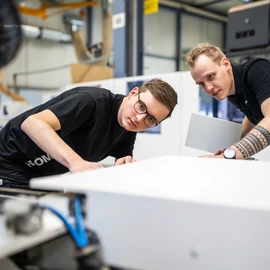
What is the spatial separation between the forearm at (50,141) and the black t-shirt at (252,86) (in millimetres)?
800

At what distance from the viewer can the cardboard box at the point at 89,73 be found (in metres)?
2.80

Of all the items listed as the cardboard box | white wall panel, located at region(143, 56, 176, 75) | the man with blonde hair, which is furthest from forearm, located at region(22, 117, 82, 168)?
white wall panel, located at region(143, 56, 176, 75)

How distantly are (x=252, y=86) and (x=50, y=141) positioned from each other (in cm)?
88

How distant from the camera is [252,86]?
132 centimetres

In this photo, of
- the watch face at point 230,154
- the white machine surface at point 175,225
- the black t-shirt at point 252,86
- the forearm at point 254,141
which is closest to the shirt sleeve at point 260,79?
the black t-shirt at point 252,86

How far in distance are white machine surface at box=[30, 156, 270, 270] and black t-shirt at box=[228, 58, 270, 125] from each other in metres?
0.75

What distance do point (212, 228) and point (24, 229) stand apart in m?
0.32

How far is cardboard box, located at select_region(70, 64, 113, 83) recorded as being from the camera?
9.18 feet

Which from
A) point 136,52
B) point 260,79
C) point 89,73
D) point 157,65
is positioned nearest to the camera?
point 260,79

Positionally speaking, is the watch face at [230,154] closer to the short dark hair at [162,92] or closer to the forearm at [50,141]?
the short dark hair at [162,92]

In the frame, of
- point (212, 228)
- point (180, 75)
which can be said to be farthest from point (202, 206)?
point (180, 75)

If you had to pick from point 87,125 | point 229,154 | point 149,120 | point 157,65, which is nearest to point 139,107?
point 149,120

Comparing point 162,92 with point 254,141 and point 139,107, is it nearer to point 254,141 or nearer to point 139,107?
point 139,107

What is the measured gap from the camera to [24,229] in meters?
0.42
